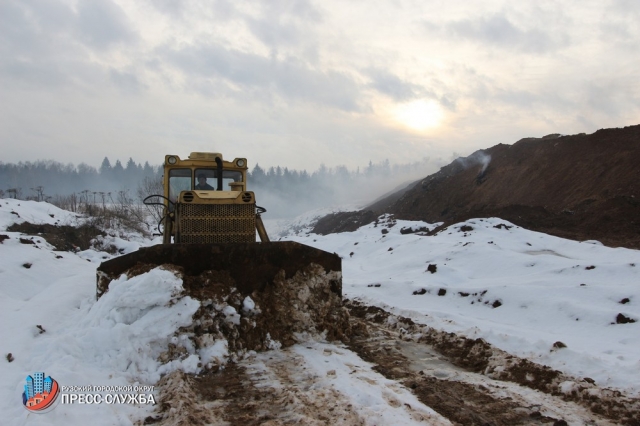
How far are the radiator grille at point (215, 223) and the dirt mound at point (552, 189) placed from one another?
14.7 m

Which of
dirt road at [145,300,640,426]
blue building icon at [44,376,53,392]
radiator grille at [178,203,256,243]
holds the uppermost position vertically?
radiator grille at [178,203,256,243]

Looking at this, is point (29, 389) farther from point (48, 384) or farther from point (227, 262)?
point (227, 262)

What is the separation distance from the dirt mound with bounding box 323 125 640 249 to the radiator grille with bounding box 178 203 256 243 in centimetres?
1475

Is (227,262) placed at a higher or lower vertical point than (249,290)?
higher

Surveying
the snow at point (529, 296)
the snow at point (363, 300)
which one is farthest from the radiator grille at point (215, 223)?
the snow at point (529, 296)

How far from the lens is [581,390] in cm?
457

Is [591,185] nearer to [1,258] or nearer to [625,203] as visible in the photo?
[625,203]

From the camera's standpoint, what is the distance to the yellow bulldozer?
622 cm

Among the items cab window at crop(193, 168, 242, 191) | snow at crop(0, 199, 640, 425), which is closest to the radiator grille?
snow at crop(0, 199, 640, 425)

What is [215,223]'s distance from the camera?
7.07 m

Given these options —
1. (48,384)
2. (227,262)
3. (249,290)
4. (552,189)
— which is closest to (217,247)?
(227,262)

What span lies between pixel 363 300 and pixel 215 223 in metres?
4.36

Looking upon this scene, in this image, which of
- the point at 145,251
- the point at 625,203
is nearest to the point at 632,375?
the point at 145,251

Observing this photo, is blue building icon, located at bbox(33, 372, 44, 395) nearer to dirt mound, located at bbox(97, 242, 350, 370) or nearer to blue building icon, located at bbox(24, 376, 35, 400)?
blue building icon, located at bbox(24, 376, 35, 400)
